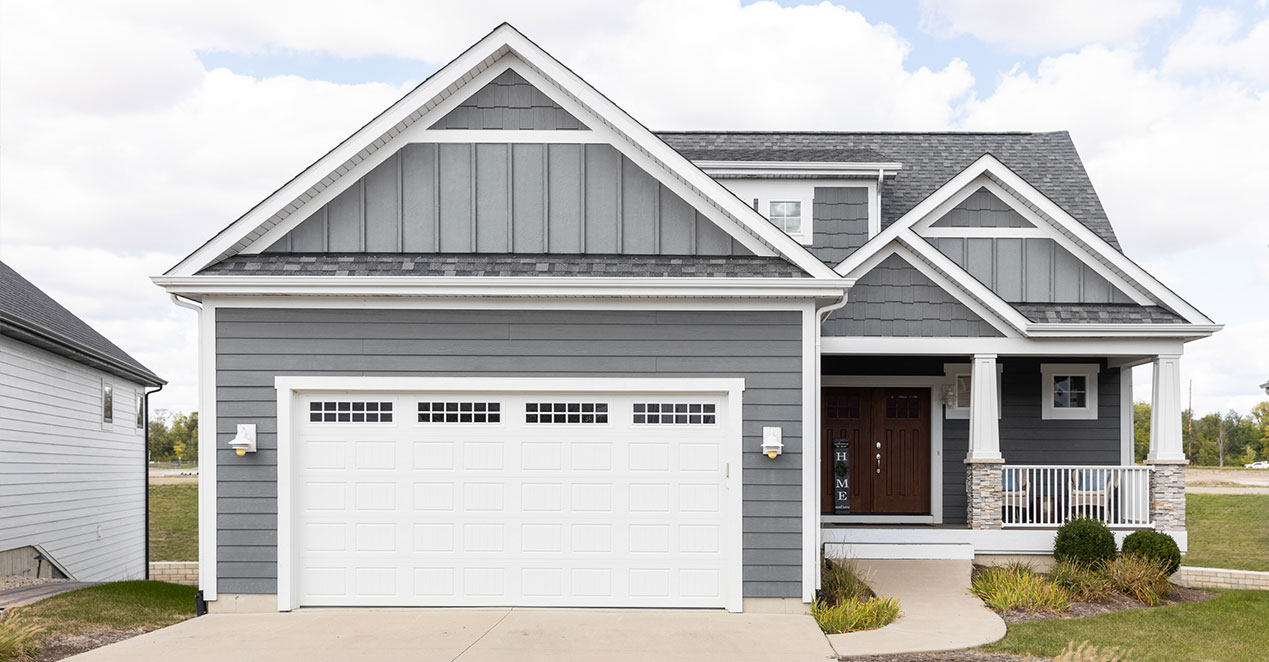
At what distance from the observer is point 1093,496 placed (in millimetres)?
13156

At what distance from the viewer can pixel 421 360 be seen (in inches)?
390

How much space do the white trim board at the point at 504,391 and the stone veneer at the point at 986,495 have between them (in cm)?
399

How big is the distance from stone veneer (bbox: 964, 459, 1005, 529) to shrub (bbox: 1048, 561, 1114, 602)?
1.15m

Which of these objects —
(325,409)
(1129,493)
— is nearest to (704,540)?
(325,409)

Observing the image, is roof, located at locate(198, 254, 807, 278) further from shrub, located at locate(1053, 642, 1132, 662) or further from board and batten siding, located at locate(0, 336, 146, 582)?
board and batten siding, located at locate(0, 336, 146, 582)

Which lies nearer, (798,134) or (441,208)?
(441,208)

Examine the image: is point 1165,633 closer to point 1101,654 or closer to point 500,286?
point 1101,654

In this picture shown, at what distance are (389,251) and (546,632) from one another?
14.0 ft

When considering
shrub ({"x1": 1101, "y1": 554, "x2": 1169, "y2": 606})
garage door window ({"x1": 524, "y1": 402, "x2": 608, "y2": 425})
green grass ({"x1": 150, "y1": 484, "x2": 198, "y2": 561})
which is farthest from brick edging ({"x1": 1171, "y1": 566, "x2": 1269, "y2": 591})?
green grass ({"x1": 150, "y1": 484, "x2": 198, "y2": 561})

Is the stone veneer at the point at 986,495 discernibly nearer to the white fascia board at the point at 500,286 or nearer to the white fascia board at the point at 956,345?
the white fascia board at the point at 956,345

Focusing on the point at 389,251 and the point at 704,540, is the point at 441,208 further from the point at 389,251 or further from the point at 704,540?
the point at 704,540

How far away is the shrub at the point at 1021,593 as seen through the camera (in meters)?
10.6

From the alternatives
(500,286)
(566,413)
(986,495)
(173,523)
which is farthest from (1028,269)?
(173,523)

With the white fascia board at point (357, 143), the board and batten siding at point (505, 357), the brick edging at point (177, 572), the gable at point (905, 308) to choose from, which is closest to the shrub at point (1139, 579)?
the gable at point (905, 308)
